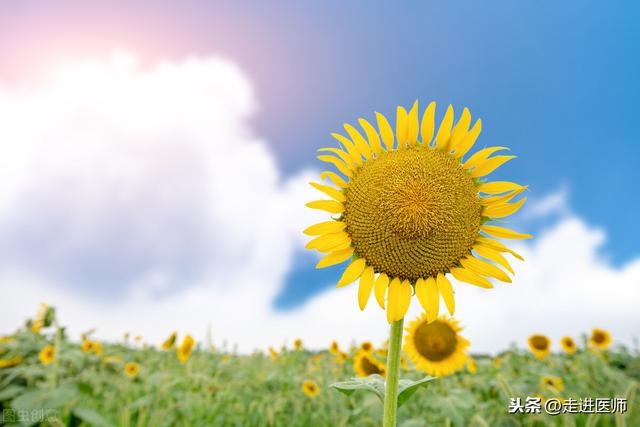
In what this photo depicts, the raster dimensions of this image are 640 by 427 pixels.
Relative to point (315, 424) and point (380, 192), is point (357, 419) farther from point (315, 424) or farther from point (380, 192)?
point (380, 192)

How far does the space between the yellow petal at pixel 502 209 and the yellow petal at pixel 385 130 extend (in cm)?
71

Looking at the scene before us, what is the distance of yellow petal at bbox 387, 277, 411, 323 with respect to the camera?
2.75 meters

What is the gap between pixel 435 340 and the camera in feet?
20.4

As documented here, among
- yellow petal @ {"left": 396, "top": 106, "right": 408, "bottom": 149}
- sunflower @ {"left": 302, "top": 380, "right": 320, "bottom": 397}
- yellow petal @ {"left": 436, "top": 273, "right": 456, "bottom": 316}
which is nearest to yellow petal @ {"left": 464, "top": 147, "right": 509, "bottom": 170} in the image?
yellow petal @ {"left": 396, "top": 106, "right": 408, "bottom": 149}

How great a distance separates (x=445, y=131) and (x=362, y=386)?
5.24 feet

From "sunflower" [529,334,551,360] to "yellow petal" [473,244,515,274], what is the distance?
7670 millimetres

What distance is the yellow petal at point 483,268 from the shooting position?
9.68 ft

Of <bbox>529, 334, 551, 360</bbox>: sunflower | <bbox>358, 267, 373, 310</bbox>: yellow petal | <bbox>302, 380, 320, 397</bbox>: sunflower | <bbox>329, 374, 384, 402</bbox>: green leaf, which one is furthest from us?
<bbox>529, 334, 551, 360</bbox>: sunflower

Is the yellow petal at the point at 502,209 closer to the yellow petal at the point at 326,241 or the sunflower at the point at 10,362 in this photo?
the yellow petal at the point at 326,241

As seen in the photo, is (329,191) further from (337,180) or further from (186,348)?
(186,348)

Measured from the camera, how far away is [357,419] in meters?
→ 5.95

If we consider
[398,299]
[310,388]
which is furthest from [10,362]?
[398,299]

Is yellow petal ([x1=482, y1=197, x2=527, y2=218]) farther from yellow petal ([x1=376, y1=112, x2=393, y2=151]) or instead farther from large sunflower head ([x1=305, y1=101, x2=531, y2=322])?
yellow petal ([x1=376, y1=112, x2=393, y2=151])

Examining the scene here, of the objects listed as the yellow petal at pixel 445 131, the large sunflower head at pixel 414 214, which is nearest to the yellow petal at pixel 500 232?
the large sunflower head at pixel 414 214
